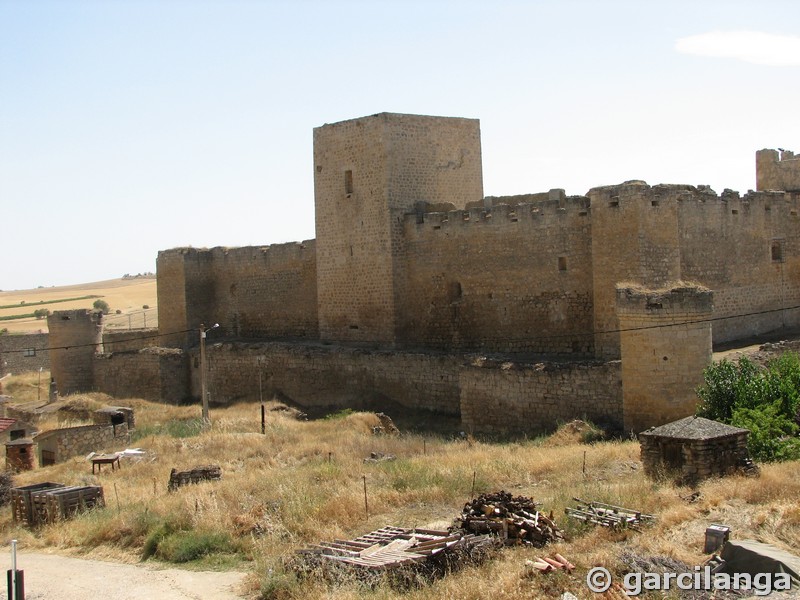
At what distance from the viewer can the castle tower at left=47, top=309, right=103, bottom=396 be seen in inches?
1097

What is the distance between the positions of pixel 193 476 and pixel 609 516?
737cm

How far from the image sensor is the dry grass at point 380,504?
9047 millimetres

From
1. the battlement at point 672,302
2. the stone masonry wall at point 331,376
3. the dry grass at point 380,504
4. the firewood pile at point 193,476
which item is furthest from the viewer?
the stone masonry wall at point 331,376

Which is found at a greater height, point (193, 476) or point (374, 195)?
point (374, 195)

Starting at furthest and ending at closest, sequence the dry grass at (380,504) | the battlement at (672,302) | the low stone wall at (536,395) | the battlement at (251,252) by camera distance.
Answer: the battlement at (251,252)
the low stone wall at (536,395)
the battlement at (672,302)
the dry grass at (380,504)

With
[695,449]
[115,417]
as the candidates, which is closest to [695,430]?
[695,449]

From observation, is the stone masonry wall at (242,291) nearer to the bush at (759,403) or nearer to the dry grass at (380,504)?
the dry grass at (380,504)

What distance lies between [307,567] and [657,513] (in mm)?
4066

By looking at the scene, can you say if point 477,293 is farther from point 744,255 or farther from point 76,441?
point 76,441

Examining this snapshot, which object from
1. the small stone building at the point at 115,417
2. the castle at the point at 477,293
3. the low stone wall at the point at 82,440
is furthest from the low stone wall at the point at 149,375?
the low stone wall at the point at 82,440

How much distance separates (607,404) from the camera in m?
16.8

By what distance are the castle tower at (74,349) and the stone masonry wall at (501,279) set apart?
11.0 m

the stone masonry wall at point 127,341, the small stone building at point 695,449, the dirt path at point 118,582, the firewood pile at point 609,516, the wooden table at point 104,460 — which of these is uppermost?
the stone masonry wall at point 127,341

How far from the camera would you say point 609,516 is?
10.0 metres
